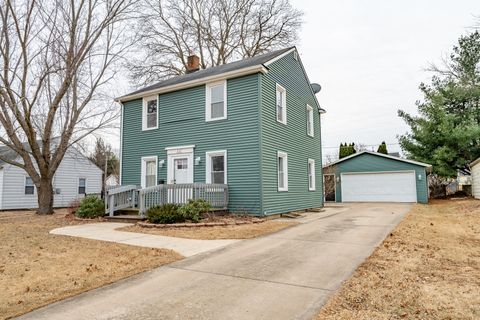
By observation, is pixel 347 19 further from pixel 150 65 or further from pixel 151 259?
pixel 150 65

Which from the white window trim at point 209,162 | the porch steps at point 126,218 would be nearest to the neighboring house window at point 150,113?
the white window trim at point 209,162

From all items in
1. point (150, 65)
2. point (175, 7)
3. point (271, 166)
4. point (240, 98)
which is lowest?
point (271, 166)

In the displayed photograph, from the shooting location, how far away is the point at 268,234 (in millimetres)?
8188

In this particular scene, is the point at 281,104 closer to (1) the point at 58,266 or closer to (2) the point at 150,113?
(2) the point at 150,113

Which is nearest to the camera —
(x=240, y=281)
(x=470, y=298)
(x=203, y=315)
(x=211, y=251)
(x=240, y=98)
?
(x=203, y=315)

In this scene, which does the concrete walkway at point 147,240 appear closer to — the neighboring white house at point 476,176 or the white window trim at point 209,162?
the white window trim at point 209,162

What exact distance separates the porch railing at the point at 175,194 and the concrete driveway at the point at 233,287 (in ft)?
14.2

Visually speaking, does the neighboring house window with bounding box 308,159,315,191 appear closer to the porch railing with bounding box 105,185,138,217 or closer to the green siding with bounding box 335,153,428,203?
the porch railing with bounding box 105,185,138,217

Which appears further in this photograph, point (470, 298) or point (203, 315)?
point (470, 298)

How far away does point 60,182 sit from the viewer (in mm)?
22609

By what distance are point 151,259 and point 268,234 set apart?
3460mm

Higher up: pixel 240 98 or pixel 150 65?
pixel 150 65

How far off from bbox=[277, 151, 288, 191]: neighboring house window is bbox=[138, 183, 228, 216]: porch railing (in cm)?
312

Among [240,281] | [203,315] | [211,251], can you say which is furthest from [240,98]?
[203,315]
